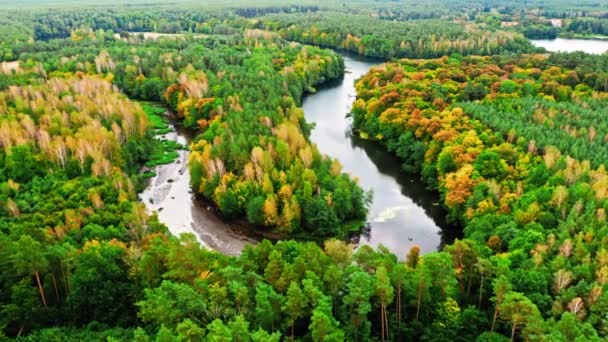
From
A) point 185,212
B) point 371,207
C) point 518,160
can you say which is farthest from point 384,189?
point 185,212

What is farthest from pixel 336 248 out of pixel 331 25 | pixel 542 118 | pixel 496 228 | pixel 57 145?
pixel 331 25

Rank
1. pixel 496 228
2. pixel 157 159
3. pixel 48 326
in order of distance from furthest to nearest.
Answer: pixel 157 159
pixel 496 228
pixel 48 326

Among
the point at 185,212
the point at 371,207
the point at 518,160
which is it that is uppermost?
the point at 518,160

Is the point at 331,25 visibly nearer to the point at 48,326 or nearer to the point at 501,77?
the point at 501,77

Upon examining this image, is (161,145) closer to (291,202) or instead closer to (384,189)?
(291,202)

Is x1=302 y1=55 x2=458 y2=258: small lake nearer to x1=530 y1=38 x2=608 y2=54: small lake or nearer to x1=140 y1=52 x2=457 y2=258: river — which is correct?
x1=140 y1=52 x2=457 y2=258: river

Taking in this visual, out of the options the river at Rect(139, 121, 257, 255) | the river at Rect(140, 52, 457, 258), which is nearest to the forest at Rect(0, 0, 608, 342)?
the river at Rect(139, 121, 257, 255)
